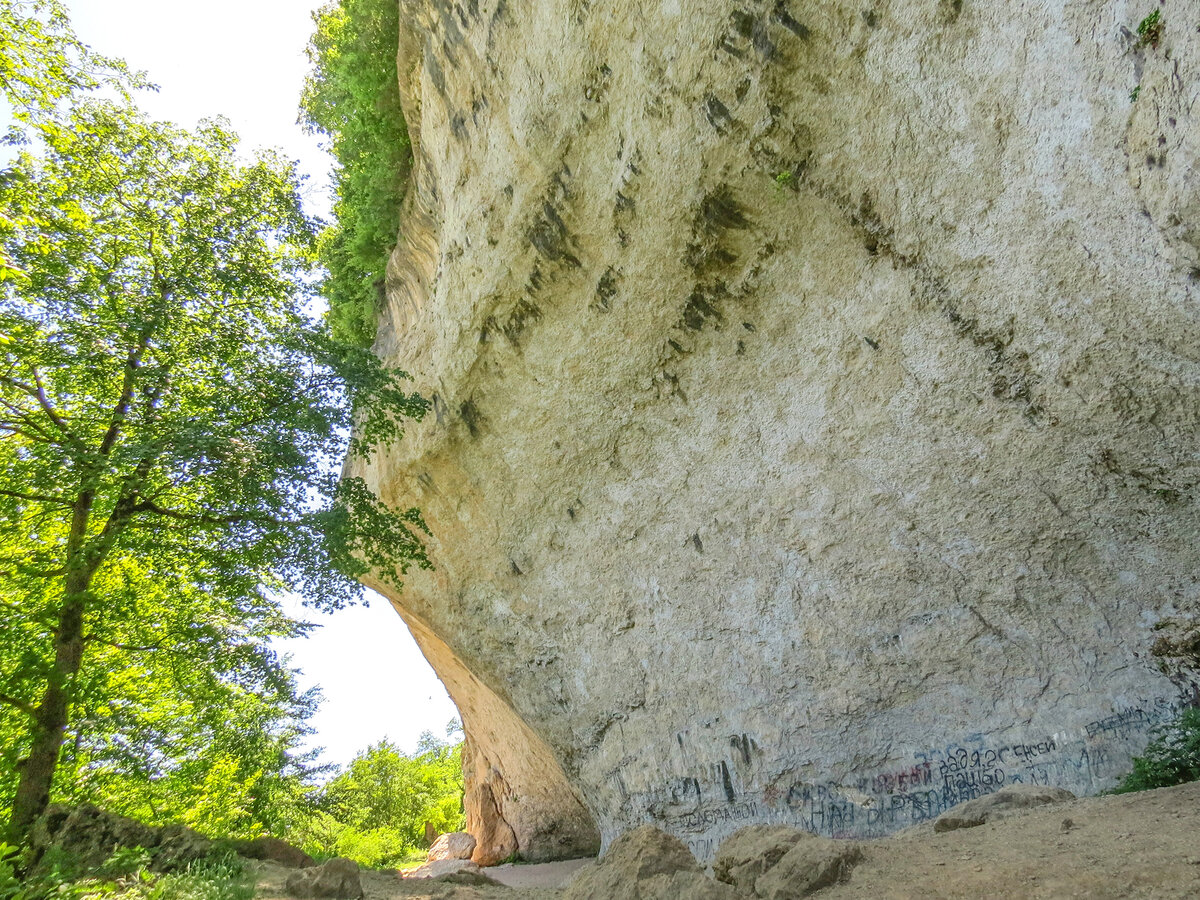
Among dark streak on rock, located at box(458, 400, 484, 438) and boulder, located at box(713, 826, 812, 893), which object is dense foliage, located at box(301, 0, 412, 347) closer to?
dark streak on rock, located at box(458, 400, 484, 438)

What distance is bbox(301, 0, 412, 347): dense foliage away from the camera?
12.6m

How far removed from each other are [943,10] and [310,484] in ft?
27.8

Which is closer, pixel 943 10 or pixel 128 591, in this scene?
pixel 943 10

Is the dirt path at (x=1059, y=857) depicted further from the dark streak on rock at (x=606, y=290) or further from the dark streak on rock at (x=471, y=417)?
the dark streak on rock at (x=471, y=417)

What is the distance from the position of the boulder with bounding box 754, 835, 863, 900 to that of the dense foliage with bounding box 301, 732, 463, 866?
20.1 m

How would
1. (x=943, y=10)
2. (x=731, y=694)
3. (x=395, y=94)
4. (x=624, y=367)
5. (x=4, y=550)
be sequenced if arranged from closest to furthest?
(x=943, y=10) → (x=731, y=694) → (x=624, y=367) → (x=4, y=550) → (x=395, y=94)

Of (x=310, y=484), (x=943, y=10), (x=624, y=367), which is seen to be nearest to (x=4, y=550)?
(x=310, y=484)

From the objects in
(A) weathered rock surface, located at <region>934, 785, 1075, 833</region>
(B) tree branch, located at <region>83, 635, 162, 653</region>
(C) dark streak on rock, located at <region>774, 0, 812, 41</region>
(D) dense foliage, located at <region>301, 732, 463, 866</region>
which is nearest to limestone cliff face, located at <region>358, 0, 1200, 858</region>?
(C) dark streak on rock, located at <region>774, 0, 812, 41</region>

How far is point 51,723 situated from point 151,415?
3622mm

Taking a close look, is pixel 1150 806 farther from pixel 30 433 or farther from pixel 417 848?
pixel 417 848

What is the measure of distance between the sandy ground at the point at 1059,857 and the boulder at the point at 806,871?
3.0 inches

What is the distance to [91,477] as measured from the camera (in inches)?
299

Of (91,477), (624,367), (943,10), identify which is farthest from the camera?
(624,367)

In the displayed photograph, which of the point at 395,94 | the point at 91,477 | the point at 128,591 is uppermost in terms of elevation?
the point at 395,94
